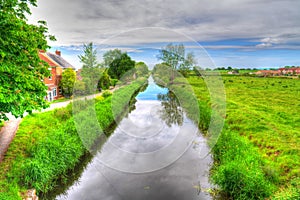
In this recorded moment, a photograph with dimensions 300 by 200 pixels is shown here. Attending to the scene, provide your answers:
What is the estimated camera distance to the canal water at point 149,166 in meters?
10.1

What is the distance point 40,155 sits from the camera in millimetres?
10578

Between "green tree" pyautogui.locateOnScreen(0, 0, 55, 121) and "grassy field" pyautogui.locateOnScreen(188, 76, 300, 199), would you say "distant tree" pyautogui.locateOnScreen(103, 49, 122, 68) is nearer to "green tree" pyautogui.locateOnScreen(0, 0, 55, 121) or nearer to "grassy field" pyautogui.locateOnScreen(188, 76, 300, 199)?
"green tree" pyautogui.locateOnScreen(0, 0, 55, 121)

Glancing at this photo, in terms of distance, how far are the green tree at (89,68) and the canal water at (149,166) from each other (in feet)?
29.9

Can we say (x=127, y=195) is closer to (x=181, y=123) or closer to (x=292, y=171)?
(x=292, y=171)

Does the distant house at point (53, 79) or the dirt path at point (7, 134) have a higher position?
the distant house at point (53, 79)

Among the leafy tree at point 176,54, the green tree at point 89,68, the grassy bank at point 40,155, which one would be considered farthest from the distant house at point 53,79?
the leafy tree at point 176,54

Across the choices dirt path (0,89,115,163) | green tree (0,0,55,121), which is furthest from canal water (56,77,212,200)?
green tree (0,0,55,121)

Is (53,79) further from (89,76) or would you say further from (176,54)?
(176,54)

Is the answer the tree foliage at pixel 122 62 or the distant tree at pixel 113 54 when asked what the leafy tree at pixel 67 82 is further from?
the distant tree at pixel 113 54

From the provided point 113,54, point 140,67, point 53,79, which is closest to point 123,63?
point 113,54

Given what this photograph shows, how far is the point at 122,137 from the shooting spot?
60.1ft

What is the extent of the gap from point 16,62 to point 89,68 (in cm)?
1966

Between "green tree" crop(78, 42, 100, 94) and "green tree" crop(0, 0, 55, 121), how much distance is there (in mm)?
17947

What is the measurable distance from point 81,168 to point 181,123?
37.4 ft
